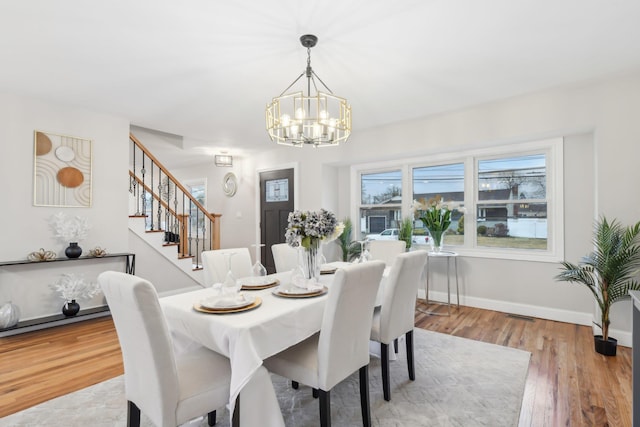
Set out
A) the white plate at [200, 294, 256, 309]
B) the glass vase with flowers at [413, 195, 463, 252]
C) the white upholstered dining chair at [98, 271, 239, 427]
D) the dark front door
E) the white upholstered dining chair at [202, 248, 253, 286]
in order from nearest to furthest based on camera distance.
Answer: the white upholstered dining chair at [98, 271, 239, 427] → the white plate at [200, 294, 256, 309] → the white upholstered dining chair at [202, 248, 253, 286] → the glass vase with flowers at [413, 195, 463, 252] → the dark front door

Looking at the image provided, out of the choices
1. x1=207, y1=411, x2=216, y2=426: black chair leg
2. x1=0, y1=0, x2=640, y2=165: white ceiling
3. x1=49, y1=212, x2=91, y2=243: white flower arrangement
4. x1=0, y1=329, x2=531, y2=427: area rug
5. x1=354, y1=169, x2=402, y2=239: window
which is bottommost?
x1=0, y1=329, x2=531, y2=427: area rug

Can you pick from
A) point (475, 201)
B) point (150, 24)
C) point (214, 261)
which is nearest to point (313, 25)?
point (150, 24)

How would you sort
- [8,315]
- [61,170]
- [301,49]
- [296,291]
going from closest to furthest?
1. [296,291]
2. [301,49]
3. [8,315]
4. [61,170]

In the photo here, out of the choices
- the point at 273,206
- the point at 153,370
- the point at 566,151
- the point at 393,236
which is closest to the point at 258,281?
the point at 153,370

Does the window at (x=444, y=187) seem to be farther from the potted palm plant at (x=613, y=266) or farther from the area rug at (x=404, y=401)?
the area rug at (x=404, y=401)

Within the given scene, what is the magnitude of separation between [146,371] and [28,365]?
218cm

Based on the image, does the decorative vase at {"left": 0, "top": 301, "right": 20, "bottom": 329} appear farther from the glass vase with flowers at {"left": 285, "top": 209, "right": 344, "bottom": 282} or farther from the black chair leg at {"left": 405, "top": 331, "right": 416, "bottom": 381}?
the black chair leg at {"left": 405, "top": 331, "right": 416, "bottom": 381}

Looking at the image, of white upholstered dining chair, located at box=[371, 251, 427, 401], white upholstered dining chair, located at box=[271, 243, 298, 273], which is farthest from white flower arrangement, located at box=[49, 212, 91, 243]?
white upholstered dining chair, located at box=[371, 251, 427, 401]

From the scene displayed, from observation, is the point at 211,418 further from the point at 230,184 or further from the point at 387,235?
the point at 230,184

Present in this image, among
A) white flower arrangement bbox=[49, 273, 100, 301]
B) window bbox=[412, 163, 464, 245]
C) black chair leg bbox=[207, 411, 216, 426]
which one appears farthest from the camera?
window bbox=[412, 163, 464, 245]

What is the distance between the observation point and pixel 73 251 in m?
3.75

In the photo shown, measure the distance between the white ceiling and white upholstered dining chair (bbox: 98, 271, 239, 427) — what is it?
70.1 inches

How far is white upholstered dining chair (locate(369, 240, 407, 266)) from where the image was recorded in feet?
11.2

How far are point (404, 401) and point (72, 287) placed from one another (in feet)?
12.0
